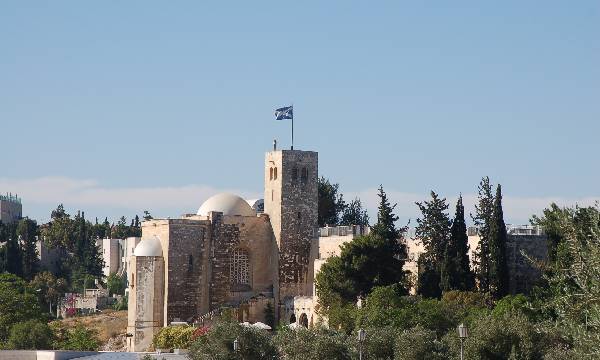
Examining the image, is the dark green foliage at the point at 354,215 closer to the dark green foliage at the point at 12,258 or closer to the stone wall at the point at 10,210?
the dark green foliage at the point at 12,258

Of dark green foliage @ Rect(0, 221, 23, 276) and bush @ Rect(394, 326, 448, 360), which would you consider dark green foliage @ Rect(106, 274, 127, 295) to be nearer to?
dark green foliage @ Rect(0, 221, 23, 276)

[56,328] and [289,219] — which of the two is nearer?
[289,219]

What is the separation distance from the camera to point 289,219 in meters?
57.3

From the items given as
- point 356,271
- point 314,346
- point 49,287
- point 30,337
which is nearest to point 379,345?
point 314,346

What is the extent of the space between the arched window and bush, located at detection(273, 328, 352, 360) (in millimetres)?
18075

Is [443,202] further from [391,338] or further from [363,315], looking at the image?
[391,338]

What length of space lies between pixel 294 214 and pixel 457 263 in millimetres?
9466

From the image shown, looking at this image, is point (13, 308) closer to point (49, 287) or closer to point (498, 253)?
point (498, 253)

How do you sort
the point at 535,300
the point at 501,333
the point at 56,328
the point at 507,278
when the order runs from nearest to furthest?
the point at 501,333 → the point at 535,300 → the point at 507,278 → the point at 56,328

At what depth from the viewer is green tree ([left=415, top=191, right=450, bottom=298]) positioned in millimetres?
51500

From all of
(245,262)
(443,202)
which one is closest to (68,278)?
(245,262)

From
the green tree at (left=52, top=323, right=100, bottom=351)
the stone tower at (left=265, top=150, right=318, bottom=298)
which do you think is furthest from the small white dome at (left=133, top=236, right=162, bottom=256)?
the stone tower at (left=265, top=150, right=318, bottom=298)

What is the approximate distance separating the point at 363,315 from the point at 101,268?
70.6m

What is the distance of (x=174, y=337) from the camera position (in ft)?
170
